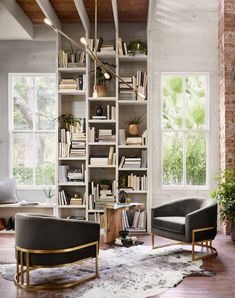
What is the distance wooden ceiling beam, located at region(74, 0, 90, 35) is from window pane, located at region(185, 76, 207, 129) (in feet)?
6.78

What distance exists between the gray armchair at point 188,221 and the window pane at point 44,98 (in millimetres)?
3019

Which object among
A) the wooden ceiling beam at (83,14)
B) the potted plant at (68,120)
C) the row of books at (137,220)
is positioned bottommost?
the row of books at (137,220)

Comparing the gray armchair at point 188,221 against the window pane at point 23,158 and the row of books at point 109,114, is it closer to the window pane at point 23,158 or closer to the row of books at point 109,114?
the row of books at point 109,114

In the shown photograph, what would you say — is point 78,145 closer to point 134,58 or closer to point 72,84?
point 72,84

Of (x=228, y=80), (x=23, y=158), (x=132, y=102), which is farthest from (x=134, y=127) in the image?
(x=23, y=158)

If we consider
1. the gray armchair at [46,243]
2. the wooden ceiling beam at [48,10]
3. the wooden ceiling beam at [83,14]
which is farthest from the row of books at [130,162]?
the gray armchair at [46,243]

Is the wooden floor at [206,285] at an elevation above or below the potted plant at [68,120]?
below

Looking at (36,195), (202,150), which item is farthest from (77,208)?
(202,150)

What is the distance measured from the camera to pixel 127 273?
480 centimetres

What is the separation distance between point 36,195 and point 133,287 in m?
4.02

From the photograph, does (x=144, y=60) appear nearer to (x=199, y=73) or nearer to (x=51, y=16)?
(x=199, y=73)

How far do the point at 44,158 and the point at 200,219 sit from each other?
3.57 m

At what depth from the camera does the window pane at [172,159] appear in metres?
7.81

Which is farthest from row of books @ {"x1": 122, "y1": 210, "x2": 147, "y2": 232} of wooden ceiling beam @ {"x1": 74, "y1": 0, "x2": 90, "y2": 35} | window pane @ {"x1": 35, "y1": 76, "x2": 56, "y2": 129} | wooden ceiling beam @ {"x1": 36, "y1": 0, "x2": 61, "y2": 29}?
wooden ceiling beam @ {"x1": 36, "y1": 0, "x2": 61, "y2": 29}
